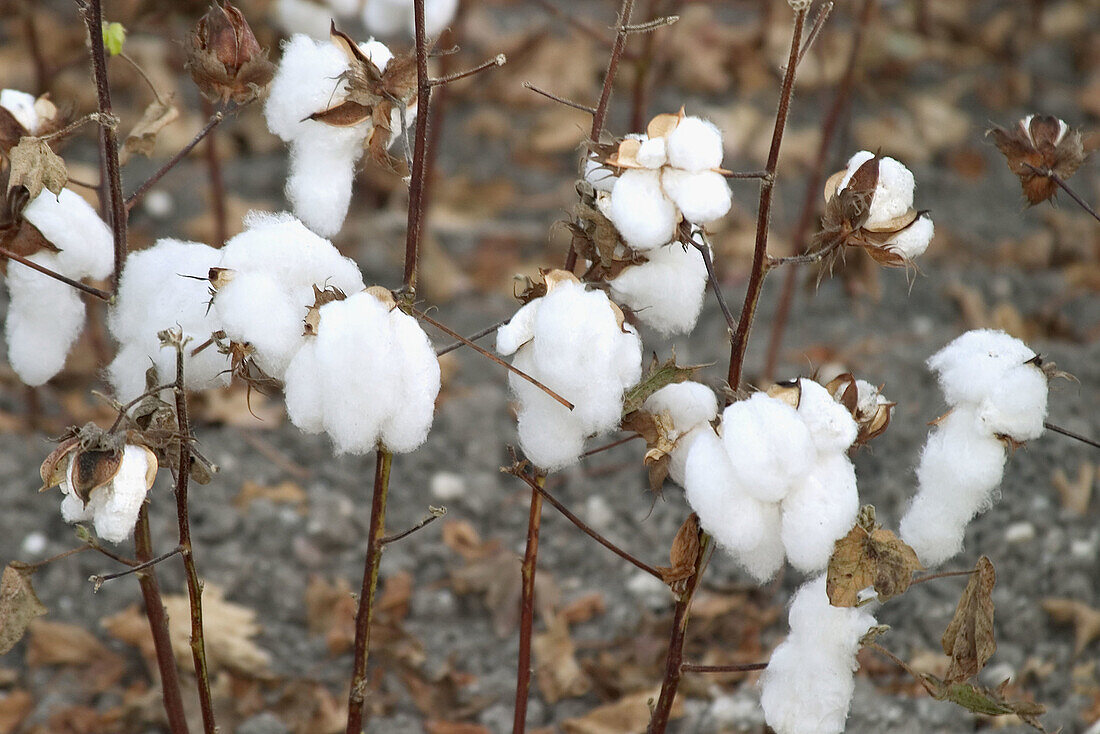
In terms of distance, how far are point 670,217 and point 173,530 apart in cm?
141

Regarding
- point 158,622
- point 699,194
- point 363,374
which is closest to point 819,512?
point 699,194

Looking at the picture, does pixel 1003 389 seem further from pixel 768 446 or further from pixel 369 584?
pixel 369 584

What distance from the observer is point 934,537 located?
1.19 meters

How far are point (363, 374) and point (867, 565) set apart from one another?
51 cm

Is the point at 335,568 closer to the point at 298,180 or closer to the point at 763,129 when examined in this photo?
the point at 298,180

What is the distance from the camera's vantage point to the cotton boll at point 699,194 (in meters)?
1.05

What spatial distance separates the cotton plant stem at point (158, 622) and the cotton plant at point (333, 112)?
15.3 inches

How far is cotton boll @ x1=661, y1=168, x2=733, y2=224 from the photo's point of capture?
1.05 meters

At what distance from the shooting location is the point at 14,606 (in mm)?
1155

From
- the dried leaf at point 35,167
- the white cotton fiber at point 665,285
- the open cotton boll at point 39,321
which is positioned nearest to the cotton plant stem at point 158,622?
Answer: the open cotton boll at point 39,321

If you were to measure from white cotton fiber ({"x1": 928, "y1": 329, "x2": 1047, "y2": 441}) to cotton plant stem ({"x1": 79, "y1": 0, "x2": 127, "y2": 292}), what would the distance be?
89 centimetres

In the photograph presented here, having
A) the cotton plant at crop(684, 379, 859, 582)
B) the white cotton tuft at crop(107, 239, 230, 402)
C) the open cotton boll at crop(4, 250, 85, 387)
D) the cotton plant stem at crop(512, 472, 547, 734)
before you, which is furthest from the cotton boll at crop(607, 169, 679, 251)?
the open cotton boll at crop(4, 250, 85, 387)

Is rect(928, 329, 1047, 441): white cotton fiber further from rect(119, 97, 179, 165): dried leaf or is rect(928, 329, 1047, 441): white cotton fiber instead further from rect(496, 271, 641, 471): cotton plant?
rect(119, 97, 179, 165): dried leaf

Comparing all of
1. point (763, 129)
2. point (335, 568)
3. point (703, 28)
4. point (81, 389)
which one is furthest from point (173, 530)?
point (703, 28)
